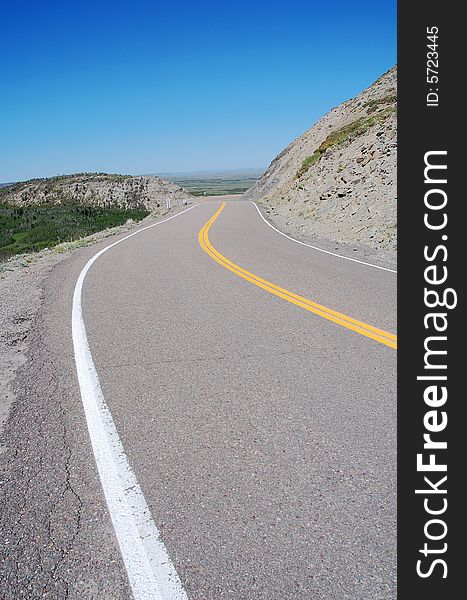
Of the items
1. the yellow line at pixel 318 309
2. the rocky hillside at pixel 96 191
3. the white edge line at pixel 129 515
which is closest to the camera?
the white edge line at pixel 129 515

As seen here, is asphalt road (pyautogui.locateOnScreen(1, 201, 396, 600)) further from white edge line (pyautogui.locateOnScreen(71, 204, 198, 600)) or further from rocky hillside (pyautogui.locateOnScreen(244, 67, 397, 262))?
rocky hillside (pyautogui.locateOnScreen(244, 67, 397, 262))

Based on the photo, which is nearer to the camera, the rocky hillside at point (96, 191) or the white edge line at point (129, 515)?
the white edge line at point (129, 515)

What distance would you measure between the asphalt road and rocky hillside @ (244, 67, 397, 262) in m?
8.16

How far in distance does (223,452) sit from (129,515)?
889mm

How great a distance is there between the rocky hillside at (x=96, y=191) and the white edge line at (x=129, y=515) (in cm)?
8891

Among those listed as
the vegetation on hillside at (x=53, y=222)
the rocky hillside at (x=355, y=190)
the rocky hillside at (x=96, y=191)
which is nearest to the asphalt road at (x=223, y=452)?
the rocky hillside at (x=355, y=190)

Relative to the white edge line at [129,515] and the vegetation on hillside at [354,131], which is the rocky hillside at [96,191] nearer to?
the vegetation on hillside at [354,131]

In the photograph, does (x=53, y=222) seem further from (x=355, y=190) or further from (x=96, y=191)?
(x=355, y=190)

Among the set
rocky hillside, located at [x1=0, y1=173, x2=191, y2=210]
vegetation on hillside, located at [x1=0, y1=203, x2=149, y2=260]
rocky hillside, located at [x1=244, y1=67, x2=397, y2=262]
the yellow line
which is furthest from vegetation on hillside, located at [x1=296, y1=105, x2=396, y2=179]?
rocky hillside, located at [x1=0, y1=173, x2=191, y2=210]

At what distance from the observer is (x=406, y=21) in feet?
40.5

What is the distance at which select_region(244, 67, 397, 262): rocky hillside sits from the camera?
58.1 ft

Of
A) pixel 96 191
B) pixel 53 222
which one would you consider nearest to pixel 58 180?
pixel 96 191

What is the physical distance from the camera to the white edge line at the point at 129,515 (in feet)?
8.36

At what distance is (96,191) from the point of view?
381 ft
